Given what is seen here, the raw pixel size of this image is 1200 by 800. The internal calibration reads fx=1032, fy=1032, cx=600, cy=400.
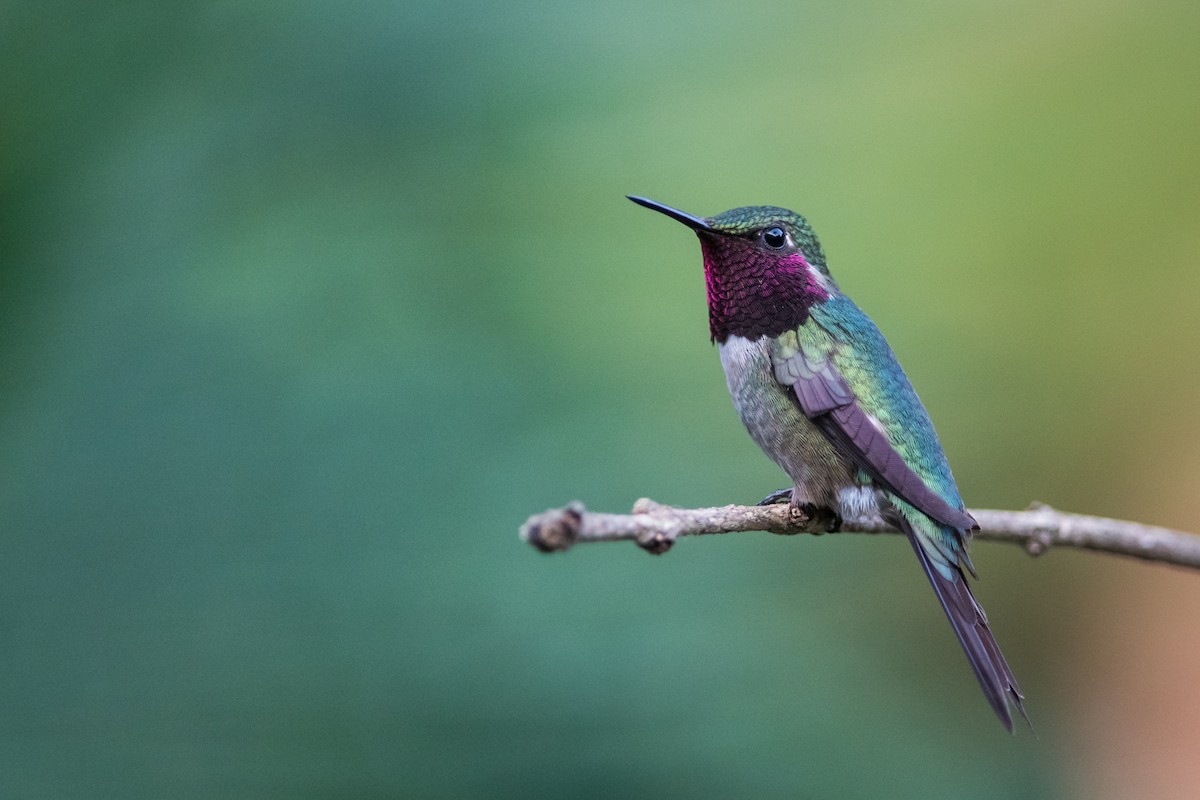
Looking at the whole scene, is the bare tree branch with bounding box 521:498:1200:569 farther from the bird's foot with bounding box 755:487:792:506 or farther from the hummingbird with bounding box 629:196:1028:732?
the bird's foot with bounding box 755:487:792:506

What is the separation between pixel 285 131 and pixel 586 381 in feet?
4.56

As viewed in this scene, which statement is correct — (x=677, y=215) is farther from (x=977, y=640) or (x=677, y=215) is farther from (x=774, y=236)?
(x=977, y=640)

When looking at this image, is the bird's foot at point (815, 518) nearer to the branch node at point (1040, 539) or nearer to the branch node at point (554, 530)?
the branch node at point (1040, 539)

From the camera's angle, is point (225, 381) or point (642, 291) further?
point (642, 291)

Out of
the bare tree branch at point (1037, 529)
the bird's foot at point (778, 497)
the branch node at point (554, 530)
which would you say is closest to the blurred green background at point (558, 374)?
the bird's foot at point (778, 497)

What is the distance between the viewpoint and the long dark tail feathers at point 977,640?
1813 mm

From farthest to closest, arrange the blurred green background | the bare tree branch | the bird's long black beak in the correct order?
the blurred green background → the bird's long black beak → the bare tree branch

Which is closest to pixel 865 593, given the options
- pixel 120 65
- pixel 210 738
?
pixel 210 738

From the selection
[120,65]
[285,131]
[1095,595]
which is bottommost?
[1095,595]

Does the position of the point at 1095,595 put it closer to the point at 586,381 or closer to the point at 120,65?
the point at 586,381

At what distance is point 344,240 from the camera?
364cm

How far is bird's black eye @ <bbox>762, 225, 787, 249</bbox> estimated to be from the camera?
2422 mm

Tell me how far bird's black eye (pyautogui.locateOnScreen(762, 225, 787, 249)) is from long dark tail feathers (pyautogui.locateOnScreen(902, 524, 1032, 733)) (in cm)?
72

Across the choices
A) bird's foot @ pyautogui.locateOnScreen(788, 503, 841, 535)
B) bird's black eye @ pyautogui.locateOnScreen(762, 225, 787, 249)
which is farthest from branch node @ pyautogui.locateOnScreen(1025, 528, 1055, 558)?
bird's black eye @ pyautogui.locateOnScreen(762, 225, 787, 249)
